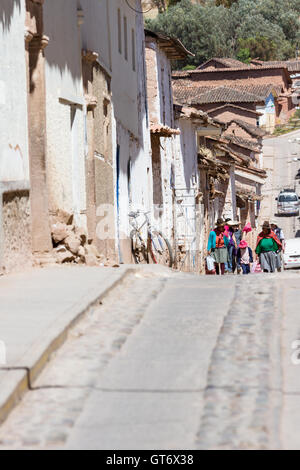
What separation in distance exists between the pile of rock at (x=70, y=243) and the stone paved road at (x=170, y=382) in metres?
3.84

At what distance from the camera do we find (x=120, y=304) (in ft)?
31.8

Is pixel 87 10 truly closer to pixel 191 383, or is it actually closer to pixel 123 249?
pixel 123 249

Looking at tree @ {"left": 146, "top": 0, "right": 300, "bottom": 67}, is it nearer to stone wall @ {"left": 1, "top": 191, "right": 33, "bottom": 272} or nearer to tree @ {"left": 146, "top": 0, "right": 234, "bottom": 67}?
tree @ {"left": 146, "top": 0, "right": 234, "bottom": 67}

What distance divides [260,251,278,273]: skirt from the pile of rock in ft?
13.9

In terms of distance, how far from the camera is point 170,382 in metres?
6.48

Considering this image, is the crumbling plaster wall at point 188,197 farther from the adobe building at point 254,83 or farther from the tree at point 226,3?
the tree at point 226,3

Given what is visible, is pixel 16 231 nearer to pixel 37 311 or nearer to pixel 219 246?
pixel 37 311

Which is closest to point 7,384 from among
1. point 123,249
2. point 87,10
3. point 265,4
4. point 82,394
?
point 82,394

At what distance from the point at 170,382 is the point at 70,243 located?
7.48m

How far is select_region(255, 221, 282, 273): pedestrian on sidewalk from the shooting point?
17969 mm

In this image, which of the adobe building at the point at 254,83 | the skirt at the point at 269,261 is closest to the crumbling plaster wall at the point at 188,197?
the skirt at the point at 269,261

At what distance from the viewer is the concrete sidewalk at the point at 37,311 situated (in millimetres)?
6234

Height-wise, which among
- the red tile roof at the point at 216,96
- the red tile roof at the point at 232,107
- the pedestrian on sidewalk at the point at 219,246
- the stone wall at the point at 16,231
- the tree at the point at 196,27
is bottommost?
the pedestrian on sidewalk at the point at 219,246
